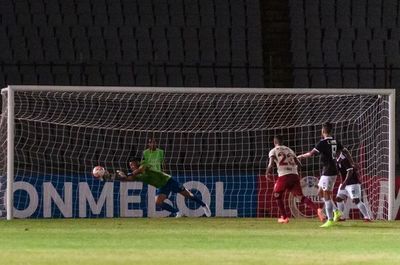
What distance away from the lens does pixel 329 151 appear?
19.3m

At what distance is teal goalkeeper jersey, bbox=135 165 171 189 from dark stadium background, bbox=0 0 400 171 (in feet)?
16.7

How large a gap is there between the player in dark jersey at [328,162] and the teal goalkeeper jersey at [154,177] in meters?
3.37

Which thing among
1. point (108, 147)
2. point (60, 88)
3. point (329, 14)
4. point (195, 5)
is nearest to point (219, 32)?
point (195, 5)

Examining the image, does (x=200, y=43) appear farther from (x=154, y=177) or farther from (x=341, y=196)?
(x=341, y=196)

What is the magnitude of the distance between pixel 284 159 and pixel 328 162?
2.50ft

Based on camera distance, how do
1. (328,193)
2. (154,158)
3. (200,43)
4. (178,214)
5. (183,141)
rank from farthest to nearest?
(200,43) < (183,141) < (178,214) < (154,158) < (328,193)

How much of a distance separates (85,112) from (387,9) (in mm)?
9747

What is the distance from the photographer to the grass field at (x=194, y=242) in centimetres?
1130

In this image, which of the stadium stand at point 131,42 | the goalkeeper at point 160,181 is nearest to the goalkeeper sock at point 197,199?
the goalkeeper at point 160,181

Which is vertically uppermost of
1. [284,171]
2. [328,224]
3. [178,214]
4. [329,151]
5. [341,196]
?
[329,151]

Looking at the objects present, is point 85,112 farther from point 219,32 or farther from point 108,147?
point 219,32

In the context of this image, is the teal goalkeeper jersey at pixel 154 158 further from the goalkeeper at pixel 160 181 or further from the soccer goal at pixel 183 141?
the soccer goal at pixel 183 141

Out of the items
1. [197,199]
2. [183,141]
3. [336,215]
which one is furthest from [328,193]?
[183,141]

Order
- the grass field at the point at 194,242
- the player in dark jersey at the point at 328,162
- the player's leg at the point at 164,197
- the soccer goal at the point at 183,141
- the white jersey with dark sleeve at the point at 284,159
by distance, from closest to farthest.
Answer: the grass field at the point at 194,242
the player in dark jersey at the point at 328,162
the white jersey with dark sleeve at the point at 284,159
the soccer goal at the point at 183,141
the player's leg at the point at 164,197
